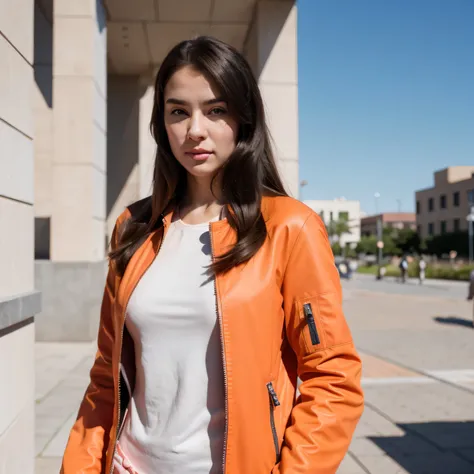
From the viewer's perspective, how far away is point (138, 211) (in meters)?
2.03

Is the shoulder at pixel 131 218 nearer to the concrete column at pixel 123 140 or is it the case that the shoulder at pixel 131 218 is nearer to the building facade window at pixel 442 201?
the concrete column at pixel 123 140

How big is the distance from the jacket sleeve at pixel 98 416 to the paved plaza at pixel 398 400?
8.64 feet

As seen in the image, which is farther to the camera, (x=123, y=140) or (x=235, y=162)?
(x=123, y=140)

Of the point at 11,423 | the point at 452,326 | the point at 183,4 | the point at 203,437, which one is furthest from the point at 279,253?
the point at 452,326

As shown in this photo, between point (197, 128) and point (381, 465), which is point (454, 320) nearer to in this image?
point (381, 465)

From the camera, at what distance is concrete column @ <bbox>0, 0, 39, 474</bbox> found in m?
2.77

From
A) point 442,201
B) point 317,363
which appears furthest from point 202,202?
point 442,201

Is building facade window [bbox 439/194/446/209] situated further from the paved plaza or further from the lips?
the lips

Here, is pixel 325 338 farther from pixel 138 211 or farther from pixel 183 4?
pixel 183 4

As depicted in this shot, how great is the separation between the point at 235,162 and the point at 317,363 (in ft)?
2.22

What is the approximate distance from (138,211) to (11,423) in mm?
1585

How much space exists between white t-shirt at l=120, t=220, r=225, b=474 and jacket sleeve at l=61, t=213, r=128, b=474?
0.54 ft

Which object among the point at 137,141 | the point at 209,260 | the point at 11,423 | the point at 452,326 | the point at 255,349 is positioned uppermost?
the point at 137,141

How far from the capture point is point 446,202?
73250mm
